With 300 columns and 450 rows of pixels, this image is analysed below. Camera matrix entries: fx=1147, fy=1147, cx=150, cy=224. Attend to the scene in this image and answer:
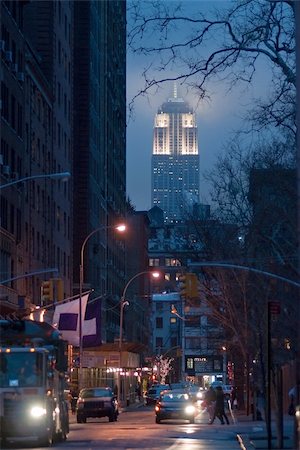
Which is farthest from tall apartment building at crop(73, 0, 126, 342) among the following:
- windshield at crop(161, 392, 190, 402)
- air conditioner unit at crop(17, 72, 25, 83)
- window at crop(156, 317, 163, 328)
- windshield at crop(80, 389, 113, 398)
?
window at crop(156, 317, 163, 328)

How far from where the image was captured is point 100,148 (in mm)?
107250

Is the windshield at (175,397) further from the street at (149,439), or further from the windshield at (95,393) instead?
the street at (149,439)

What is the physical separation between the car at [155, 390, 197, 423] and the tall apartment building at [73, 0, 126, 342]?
30835 mm

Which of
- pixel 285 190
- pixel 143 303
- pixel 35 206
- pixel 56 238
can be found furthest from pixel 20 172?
pixel 143 303

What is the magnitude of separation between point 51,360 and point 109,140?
279ft

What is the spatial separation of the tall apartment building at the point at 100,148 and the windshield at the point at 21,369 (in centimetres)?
5110

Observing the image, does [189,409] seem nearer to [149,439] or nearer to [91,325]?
[91,325]

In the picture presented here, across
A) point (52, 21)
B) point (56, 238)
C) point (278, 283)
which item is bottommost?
point (278, 283)

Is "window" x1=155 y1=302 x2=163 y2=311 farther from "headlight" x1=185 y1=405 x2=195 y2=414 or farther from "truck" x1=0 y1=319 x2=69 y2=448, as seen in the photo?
"truck" x1=0 y1=319 x2=69 y2=448

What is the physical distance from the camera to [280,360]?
5806 cm

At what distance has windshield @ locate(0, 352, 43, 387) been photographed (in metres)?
31.1

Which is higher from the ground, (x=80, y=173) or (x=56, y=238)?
(x=80, y=173)

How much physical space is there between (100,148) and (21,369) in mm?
76783

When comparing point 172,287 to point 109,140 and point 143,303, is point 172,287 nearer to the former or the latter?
point 143,303
